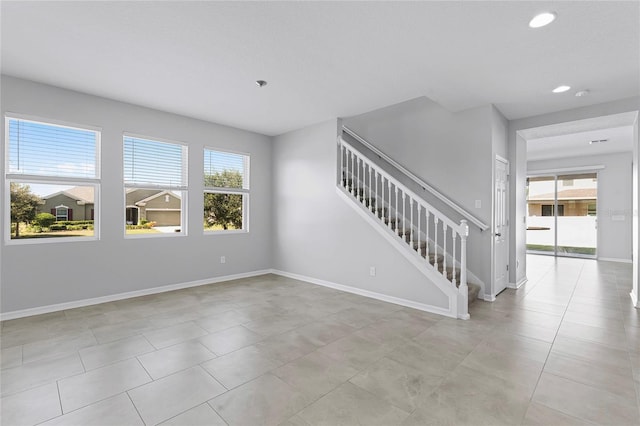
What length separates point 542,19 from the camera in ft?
7.71

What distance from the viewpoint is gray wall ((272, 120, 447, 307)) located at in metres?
4.27

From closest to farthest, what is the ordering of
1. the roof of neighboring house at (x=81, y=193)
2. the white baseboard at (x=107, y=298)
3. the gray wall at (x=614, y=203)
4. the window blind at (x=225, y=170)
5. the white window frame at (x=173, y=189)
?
the white baseboard at (x=107, y=298) < the roof of neighboring house at (x=81, y=193) < the white window frame at (x=173, y=189) < the window blind at (x=225, y=170) < the gray wall at (x=614, y=203)

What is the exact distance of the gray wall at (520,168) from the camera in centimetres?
434

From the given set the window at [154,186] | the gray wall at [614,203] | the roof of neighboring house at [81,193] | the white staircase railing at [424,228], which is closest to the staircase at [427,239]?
the white staircase railing at [424,228]

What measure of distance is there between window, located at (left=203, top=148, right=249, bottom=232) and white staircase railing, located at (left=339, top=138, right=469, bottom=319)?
2.05 meters

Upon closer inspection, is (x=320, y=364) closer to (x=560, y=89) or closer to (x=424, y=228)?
(x=424, y=228)

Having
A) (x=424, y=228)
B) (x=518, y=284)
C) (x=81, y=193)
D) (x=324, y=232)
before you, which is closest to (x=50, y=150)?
(x=81, y=193)

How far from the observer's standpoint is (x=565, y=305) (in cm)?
403

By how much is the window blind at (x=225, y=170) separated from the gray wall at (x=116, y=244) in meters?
0.15

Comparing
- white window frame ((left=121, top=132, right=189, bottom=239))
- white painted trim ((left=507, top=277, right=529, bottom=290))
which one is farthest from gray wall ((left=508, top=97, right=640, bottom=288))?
white window frame ((left=121, top=132, right=189, bottom=239))

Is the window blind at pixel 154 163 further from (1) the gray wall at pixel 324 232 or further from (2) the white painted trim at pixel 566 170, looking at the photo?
(2) the white painted trim at pixel 566 170

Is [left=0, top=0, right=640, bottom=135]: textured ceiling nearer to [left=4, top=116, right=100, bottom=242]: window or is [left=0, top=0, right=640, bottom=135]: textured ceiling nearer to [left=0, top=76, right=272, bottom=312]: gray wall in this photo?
[left=0, top=76, right=272, bottom=312]: gray wall

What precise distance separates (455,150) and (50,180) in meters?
5.54

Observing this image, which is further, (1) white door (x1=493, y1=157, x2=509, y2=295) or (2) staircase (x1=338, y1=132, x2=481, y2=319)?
(1) white door (x1=493, y1=157, x2=509, y2=295)
